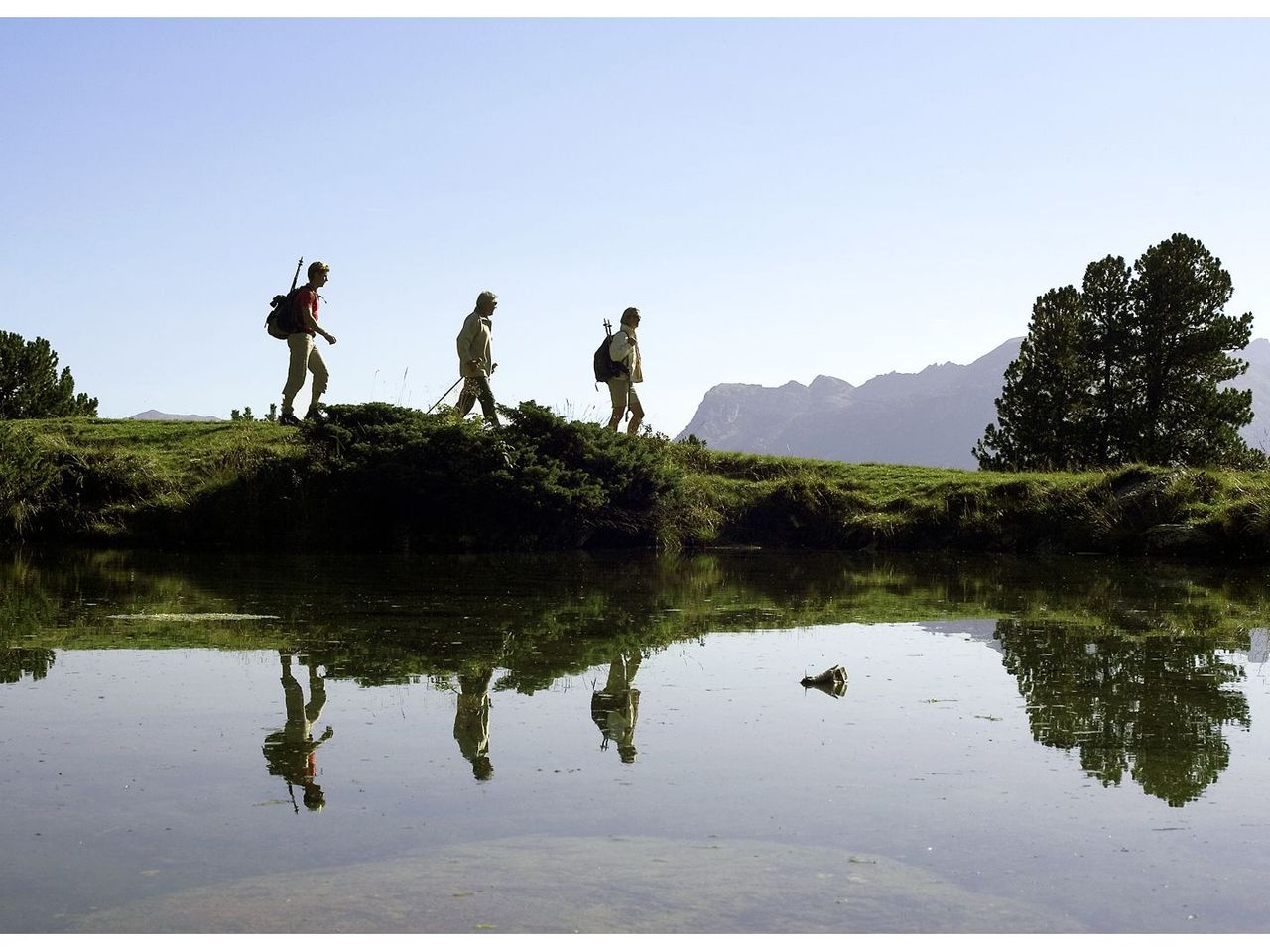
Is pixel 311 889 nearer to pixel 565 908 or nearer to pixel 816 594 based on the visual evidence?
pixel 565 908

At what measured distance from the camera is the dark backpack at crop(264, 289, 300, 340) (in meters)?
21.6

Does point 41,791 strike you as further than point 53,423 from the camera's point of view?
No

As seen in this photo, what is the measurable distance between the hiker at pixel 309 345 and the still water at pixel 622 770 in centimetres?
849

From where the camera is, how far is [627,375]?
23.9m

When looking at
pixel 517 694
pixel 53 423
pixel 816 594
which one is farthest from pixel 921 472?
pixel 517 694

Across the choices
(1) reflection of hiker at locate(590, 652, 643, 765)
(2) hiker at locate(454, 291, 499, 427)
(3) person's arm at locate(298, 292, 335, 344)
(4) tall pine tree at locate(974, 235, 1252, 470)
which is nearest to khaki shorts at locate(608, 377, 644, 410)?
(2) hiker at locate(454, 291, 499, 427)

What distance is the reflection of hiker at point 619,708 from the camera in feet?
25.5

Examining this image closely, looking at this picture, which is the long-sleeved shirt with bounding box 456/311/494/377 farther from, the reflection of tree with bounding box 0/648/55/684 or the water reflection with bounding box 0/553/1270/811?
the reflection of tree with bounding box 0/648/55/684

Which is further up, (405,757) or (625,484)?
(625,484)

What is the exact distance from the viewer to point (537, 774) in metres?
7.01

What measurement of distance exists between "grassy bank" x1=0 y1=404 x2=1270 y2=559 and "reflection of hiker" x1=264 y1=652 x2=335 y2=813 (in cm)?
1173

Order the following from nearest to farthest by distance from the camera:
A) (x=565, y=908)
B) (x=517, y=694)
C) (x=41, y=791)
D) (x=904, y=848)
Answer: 1. (x=565, y=908)
2. (x=904, y=848)
3. (x=41, y=791)
4. (x=517, y=694)

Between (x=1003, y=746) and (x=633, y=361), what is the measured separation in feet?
53.7

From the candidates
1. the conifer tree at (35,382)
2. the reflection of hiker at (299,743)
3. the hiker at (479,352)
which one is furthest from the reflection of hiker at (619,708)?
the conifer tree at (35,382)
